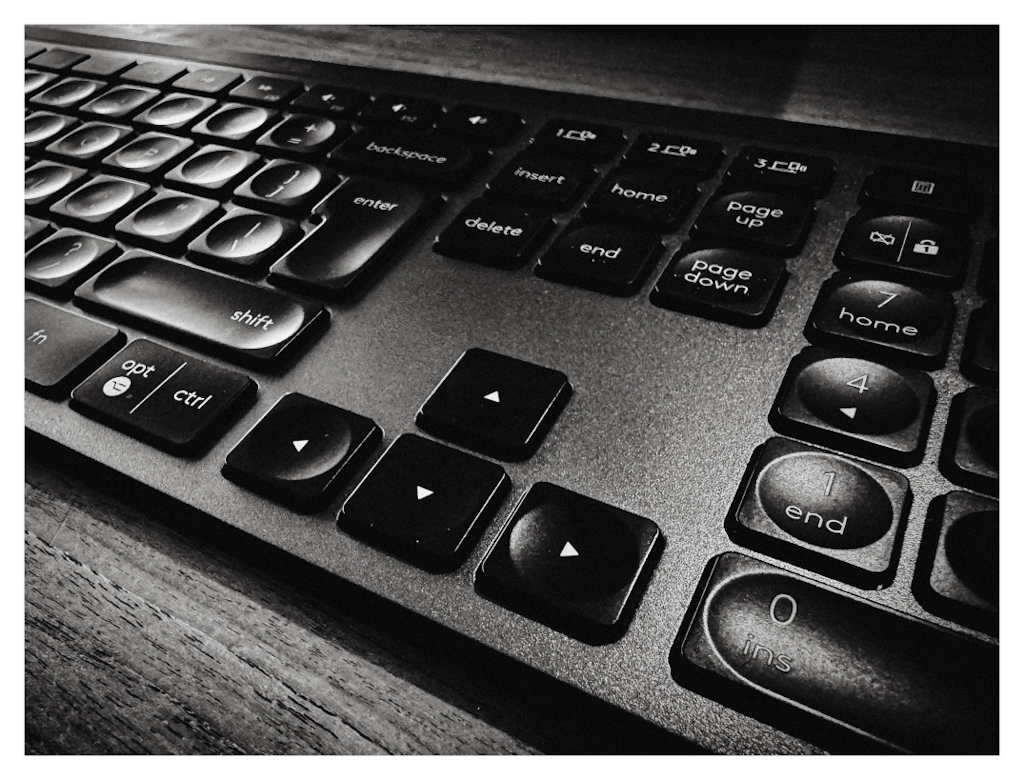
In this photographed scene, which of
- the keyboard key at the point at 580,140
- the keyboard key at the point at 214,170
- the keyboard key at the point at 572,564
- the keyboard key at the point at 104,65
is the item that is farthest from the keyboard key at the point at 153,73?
the keyboard key at the point at 572,564

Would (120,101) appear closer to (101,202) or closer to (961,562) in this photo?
(101,202)

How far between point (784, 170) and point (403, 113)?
182 millimetres

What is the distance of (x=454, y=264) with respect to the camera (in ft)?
0.84

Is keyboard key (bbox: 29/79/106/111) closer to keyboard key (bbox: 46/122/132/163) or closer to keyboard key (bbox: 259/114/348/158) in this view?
keyboard key (bbox: 46/122/132/163)

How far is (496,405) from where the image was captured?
0.65 feet

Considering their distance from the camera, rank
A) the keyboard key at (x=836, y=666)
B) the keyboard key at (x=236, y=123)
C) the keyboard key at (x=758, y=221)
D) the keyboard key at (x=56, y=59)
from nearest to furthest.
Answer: the keyboard key at (x=836, y=666)
the keyboard key at (x=758, y=221)
the keyboard key at (x=236, y=123)
the keyboard key at (x=56, y=59)

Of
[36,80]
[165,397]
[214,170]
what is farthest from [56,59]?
[165,397]

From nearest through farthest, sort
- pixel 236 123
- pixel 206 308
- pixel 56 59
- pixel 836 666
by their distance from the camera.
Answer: pixel 836 666 < pixel 206 308 < pixel 236 123 < pixel 56 59

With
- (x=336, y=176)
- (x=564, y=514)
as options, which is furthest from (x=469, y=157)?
(x=564, y=514)

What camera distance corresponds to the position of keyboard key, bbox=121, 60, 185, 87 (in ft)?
1.33

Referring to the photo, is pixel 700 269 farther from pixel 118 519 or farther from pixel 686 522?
pixel 118 519

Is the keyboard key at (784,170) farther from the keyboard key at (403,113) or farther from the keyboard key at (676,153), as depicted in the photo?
the keyboard key at (403,113)

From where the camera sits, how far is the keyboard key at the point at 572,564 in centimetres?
16

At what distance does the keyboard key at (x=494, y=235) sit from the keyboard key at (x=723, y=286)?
0.05 m
